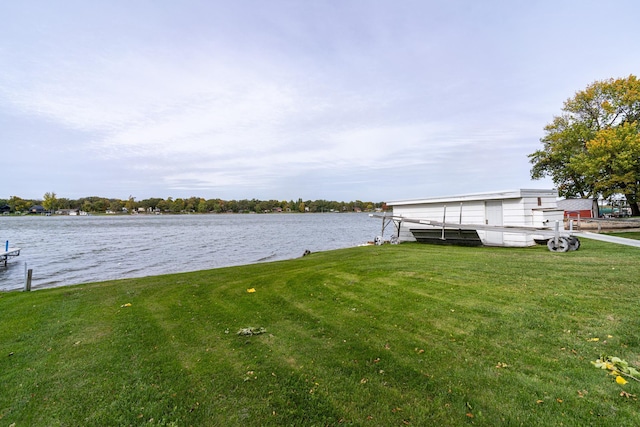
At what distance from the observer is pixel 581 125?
102 ft

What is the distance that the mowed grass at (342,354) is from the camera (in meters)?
3.68

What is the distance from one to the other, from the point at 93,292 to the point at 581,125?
40.3m

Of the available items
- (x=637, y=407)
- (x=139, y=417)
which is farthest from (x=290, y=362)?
(x=637, y=407)

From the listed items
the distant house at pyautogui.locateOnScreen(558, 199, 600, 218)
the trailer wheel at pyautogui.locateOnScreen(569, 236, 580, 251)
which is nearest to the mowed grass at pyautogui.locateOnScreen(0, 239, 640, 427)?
the trailer wheel at pyautogui.locateOnScreen(569, 236, 580, 251)

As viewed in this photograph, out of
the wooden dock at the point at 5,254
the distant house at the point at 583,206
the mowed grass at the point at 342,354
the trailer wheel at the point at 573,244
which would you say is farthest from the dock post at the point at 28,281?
the distant house at the point at 583,206

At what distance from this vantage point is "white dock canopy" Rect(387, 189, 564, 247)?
15.7 meters

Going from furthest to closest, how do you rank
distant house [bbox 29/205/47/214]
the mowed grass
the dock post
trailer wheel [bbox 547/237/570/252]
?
distant house [bbox 29/205/47/214], trailer wheel [bbox 547/237/570/252], the dock post, the mowed grass

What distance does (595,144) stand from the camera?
1010 inches

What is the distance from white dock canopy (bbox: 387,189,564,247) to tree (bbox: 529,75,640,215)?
1341 cm

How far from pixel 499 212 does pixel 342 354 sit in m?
14.9

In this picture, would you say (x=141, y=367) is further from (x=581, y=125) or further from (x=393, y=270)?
(x=581, y=125)

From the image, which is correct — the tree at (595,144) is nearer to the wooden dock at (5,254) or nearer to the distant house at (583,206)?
the distant house at (583,206)

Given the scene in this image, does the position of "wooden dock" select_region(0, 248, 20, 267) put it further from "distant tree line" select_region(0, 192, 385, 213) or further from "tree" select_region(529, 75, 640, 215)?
"distant tree line" select_region(0, 192, 385, 213)

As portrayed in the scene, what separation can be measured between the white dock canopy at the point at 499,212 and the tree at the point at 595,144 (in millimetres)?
13410
